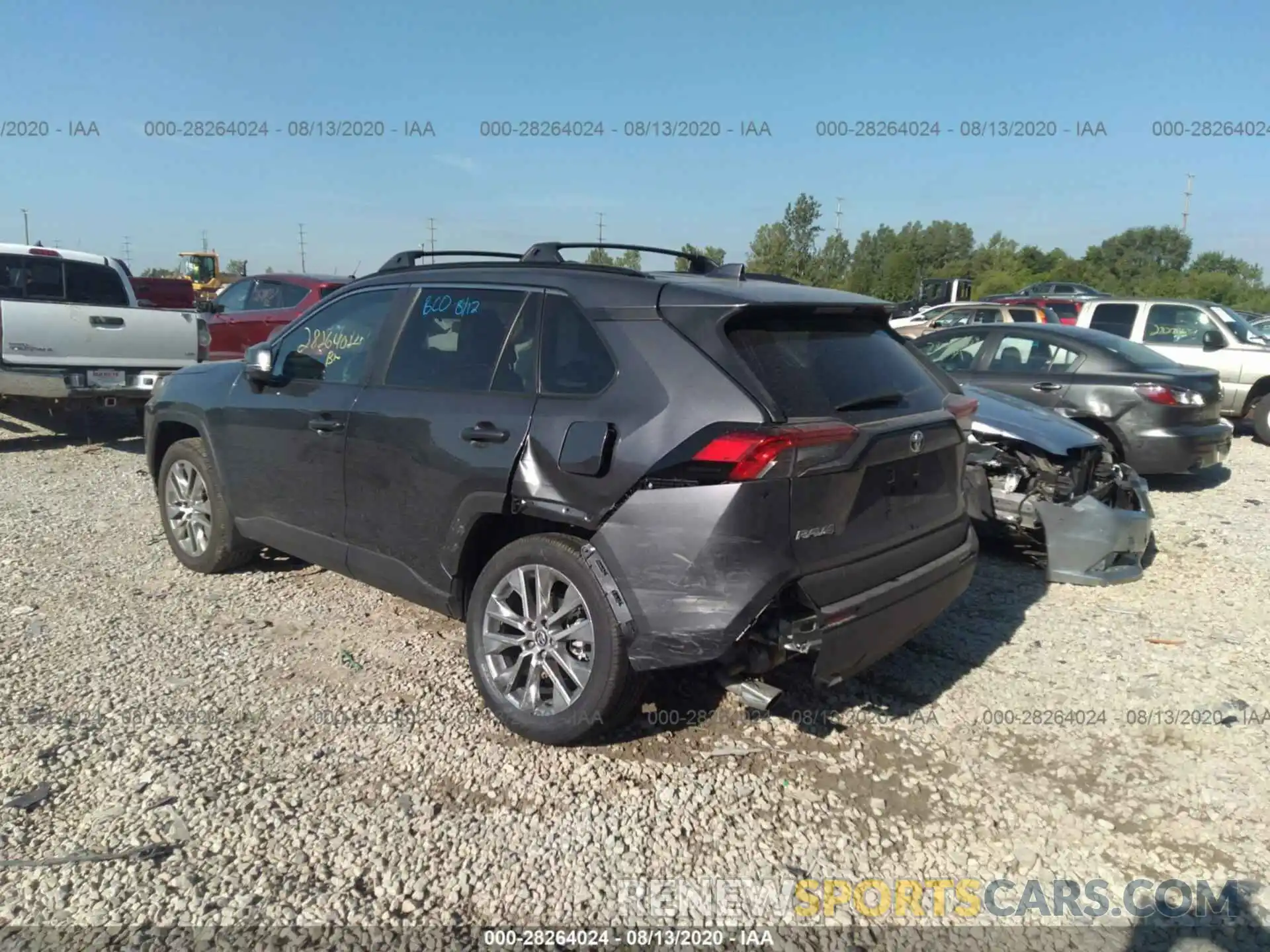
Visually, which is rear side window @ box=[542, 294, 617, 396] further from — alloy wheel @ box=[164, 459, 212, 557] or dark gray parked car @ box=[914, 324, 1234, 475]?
dark gray parked car @ box=[914, 324, 1234, 475]

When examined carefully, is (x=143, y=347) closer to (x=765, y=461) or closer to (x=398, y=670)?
(x=398, y=670)

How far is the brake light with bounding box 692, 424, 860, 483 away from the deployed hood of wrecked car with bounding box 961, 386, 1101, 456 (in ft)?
10.1

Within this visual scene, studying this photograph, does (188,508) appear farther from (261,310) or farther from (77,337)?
(261,310)

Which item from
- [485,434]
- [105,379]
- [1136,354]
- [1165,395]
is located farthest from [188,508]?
[1136,354]

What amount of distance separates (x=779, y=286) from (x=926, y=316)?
798 inches

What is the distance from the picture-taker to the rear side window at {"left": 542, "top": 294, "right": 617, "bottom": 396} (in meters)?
3.19

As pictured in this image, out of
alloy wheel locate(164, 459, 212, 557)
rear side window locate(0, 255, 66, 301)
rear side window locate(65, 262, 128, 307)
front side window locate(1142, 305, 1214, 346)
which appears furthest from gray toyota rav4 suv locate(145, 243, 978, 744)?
front side window locate(1142, 305, 1214, 346)

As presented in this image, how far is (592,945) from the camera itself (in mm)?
2398

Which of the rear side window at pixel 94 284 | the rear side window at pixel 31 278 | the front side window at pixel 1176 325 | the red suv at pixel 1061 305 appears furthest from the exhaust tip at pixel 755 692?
the red suv at pixel 1061 305

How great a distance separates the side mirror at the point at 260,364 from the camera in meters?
4.39

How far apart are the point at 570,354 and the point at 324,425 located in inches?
57.6

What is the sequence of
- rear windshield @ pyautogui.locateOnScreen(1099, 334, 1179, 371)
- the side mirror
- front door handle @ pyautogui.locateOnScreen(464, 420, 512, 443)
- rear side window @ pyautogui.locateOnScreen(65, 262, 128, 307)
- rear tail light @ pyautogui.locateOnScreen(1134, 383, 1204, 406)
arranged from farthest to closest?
rear side window @ pyautogui.locateOnScreen(65, 262, 128, 307), rear windshield @ pyautogui.locateOnScreen(1099, 334, 1179, 371), rear tail light @ pyautogui.locateOnScreen(1134, 383, 1204, 406), the side mirror, front door handle @ pyautogui.locateOnScreen(464, 420, 512, 443)

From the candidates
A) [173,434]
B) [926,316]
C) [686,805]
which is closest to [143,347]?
[173,434]

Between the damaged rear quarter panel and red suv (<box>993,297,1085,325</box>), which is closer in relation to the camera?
the damaged rear quarter panel
